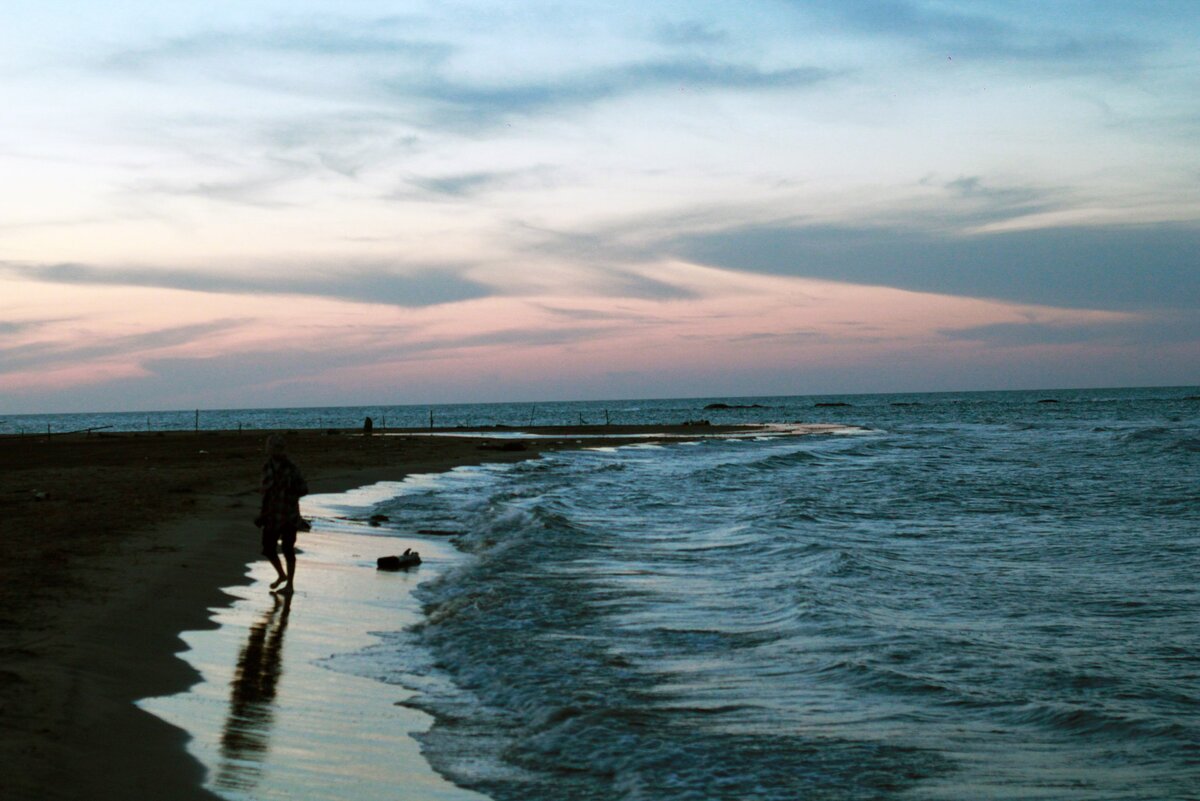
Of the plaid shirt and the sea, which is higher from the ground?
the plaid shirt

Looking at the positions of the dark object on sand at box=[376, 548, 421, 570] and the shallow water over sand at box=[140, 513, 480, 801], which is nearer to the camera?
the shallow water over sand at box=[140, 513, 480, 801]

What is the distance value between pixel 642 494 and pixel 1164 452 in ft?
89.2

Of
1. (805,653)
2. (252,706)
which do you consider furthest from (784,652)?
(252,706)

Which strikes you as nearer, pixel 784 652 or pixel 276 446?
pixel 784 652

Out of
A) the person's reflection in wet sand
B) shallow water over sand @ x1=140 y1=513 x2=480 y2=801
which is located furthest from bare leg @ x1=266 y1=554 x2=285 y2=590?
the person's reflection in wet sand

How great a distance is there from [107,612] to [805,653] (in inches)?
270

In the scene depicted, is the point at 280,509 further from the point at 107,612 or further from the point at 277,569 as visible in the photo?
the point at 107,612

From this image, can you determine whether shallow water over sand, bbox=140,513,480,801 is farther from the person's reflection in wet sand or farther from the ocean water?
the ocean water

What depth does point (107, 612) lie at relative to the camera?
10055 millimetres

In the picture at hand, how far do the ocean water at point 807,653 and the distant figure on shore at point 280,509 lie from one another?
1.77m

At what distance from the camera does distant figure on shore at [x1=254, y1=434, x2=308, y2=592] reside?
1260cm

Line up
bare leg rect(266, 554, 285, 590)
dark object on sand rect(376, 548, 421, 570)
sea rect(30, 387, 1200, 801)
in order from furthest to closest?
1. dark object on sand rect(376, 548, 421, 570)
2. bare leg rect(266, 554, 285, 590)
3. sea rect(30, 387, 1200, 801)

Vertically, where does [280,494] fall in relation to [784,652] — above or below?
above

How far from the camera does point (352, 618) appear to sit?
37.1 ft
